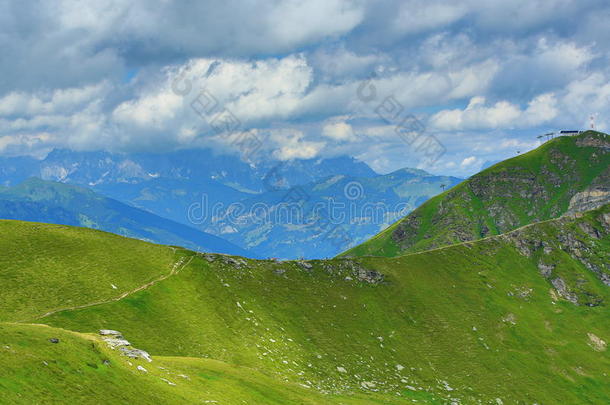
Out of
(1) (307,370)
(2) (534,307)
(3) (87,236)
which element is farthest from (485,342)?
(3) (87,236)

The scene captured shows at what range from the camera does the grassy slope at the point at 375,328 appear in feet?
312

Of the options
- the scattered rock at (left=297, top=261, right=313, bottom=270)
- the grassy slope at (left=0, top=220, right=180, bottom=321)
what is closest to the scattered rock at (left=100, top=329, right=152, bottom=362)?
the grassy slope at (left=0, top=220, right=180, bottom=321)

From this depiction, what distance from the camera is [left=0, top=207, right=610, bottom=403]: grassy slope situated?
95125mm

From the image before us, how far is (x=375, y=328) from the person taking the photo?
13162 centimetres

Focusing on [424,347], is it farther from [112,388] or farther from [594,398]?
[112,388]

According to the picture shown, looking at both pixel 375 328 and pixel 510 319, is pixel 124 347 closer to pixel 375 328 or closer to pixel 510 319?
pixel 375 328

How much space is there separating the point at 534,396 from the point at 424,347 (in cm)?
3075

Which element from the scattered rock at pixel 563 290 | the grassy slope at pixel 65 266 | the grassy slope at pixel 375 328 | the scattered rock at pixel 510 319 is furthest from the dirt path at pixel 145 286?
the scattered rock at pixel 563 290

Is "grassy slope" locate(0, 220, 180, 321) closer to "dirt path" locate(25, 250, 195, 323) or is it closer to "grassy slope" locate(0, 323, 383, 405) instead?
"dirt path" locate(25, 250, 195, 323)

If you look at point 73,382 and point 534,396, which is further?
point 534,396

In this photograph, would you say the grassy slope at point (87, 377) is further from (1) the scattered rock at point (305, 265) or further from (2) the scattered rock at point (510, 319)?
(2) the scattered rock at point (510, 319)

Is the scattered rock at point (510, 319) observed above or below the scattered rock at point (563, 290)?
below

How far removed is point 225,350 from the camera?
96.2m

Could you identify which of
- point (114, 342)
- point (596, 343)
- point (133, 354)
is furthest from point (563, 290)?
point (114, 342)
